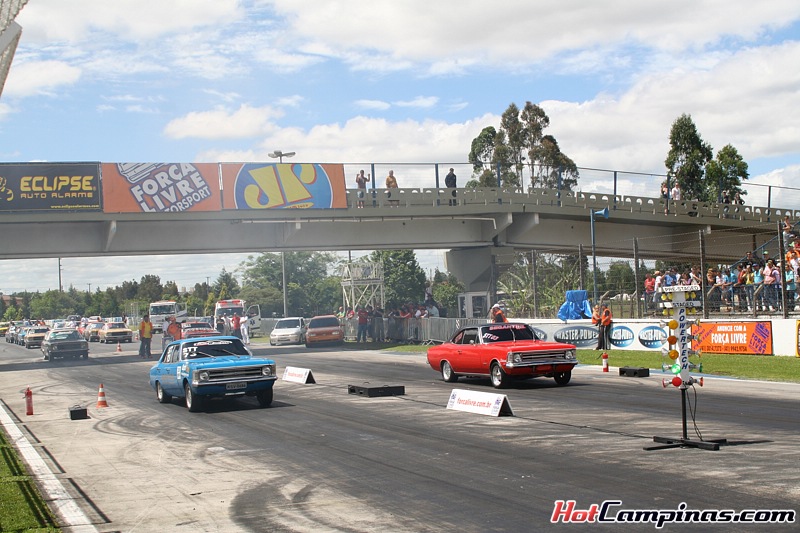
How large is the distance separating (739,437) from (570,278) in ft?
76.1

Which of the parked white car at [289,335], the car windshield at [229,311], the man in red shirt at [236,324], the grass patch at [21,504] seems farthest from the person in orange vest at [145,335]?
the grass patch at [21,504]

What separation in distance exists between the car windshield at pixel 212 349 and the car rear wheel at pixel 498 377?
555 cm

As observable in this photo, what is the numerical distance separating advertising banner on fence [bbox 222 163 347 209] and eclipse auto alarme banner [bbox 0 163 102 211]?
5699 millimetres

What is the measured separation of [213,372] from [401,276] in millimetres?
79320

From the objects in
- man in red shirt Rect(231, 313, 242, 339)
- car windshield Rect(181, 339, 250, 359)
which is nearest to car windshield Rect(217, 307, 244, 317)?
man in red shirt Rect(231, 313, 242, 339)

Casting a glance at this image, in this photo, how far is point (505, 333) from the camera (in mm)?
20281

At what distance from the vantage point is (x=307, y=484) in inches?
379

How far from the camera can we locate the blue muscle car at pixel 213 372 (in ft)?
55.6

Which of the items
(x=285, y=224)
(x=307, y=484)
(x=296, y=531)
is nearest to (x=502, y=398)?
(x=307, y=484)

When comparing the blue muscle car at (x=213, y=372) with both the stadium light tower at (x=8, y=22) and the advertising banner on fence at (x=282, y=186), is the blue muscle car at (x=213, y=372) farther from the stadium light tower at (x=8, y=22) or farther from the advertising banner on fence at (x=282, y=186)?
the advertising banner on fence at (x=282, y=186)

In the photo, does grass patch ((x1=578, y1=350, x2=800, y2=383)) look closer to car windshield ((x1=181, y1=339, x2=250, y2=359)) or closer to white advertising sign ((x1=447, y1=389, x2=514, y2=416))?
white advertising sign ((x1=447, y1=389, x2=514, y2=416))

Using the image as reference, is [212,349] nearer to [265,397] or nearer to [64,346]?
[265,397]

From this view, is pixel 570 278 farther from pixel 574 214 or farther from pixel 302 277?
pixel 302 277

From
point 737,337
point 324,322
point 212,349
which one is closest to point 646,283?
point 737,337
